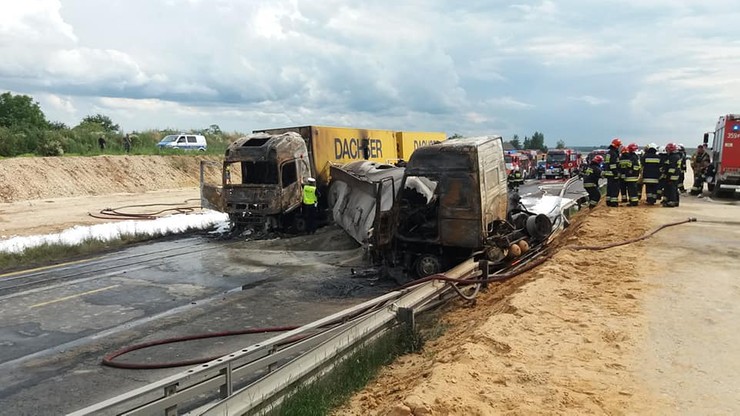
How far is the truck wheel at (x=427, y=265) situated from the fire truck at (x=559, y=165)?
3377 centimetres

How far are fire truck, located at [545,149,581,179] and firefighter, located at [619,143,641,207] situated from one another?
83.5 feet

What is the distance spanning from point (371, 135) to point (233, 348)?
1399 centimetres

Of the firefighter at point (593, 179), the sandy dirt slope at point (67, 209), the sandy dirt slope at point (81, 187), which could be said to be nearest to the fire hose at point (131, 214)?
the sandy dirt slope at point (67, 209)

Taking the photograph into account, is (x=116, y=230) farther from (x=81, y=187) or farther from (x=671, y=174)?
(x=671, y=174)

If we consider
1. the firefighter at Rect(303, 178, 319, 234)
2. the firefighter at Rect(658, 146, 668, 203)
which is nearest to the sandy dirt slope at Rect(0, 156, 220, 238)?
the firefighter at Rect(303, 178, 319, 234)

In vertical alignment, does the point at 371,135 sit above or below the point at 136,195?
above

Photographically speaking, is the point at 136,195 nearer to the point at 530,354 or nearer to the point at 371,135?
the point at 371,135

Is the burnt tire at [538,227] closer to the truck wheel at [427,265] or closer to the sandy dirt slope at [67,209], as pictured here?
the truck wheel at [427,265]

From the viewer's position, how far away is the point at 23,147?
3003cm

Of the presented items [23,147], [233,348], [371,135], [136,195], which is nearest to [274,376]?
[233,348]

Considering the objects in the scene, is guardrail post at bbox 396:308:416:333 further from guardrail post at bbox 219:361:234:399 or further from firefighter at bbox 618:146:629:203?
firefighter at bbox 618:146:629:203

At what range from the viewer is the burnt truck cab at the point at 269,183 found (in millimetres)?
15609

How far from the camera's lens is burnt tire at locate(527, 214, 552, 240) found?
11.2m

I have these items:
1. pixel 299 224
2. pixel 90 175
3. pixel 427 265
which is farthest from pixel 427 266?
pixel 90 175
